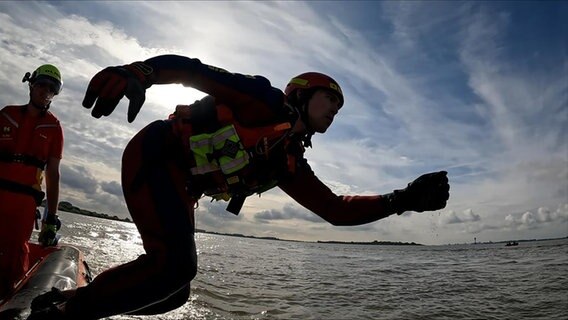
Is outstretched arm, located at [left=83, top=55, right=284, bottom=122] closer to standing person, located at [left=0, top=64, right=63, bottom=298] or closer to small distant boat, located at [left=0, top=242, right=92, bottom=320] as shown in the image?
small distant boat, located at [left=0, top=242, right=92, bottom=320]

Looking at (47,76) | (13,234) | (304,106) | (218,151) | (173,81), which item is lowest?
(13,234)

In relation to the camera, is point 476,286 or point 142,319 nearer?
point 142,319

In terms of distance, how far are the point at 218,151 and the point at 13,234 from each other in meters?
3.36

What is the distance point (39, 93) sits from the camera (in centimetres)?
486

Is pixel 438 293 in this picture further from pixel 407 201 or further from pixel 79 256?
pixel 79 256

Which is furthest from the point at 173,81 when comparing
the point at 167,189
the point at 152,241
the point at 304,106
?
the point at 304,106

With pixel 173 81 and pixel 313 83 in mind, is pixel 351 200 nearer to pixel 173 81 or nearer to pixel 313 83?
pixel 313 83

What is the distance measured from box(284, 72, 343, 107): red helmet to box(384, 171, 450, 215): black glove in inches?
47.6

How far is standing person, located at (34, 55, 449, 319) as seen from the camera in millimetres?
2393

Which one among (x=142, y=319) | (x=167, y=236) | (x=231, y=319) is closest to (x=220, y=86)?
(x=167, y=236)

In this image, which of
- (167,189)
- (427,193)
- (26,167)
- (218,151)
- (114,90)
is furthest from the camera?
(26,167)

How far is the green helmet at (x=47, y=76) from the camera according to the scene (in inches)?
191

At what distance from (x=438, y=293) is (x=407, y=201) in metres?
9.34

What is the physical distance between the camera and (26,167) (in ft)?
14.8
